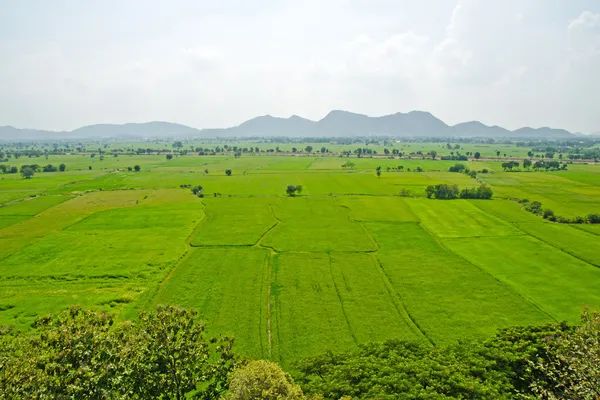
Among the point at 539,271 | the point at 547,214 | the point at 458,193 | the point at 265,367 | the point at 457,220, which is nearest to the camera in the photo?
the point at 265,367

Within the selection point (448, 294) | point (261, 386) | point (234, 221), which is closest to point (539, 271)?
point (448, 294)

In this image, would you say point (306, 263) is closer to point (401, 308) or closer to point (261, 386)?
point (401, 308)

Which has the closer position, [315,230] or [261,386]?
[261,386]

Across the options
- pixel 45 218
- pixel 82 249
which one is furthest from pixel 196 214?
pixel 45 218

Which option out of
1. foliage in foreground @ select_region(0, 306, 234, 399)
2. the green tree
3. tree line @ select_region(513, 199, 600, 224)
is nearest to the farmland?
tree line @ select_region(513, 199, 600, 224)

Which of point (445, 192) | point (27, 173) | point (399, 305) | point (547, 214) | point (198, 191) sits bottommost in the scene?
point (399, 305)

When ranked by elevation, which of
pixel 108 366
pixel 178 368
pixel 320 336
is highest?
pixel 108 366

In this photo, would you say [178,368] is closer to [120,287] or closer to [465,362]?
[465,362]
